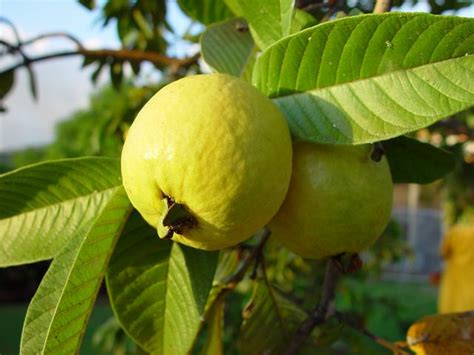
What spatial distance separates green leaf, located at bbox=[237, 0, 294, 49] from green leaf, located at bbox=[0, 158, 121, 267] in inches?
9.9

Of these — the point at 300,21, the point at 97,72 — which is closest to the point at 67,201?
the point at 300,21

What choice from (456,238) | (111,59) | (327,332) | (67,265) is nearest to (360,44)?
(67,265)

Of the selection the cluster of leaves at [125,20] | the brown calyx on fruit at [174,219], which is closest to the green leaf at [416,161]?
Answer: the brown calyx on fruit at [174,219]

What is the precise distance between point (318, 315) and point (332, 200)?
310 millimetres

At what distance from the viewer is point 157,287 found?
792 mm

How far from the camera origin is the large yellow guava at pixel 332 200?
0.64 m

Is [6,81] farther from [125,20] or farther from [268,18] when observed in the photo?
[268,18]

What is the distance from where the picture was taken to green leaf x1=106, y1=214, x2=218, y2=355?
2.51ft

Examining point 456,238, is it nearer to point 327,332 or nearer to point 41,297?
point 327,332

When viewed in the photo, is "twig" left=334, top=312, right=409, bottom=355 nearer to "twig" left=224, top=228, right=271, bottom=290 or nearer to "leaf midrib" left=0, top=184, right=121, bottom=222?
"twig" left=224, top=228, right=271, bottom=290

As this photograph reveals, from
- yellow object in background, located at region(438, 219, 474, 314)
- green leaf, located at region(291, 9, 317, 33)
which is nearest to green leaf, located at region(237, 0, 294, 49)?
green leaf, located at region(291, 9, 317, 33)

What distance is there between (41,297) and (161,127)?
272 mm

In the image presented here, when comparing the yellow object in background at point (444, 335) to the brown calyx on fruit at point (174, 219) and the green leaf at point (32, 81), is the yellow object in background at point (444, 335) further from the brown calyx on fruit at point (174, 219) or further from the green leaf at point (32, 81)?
the green leaf at point (32, 81)

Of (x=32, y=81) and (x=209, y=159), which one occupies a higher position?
(x=209, y=159)
